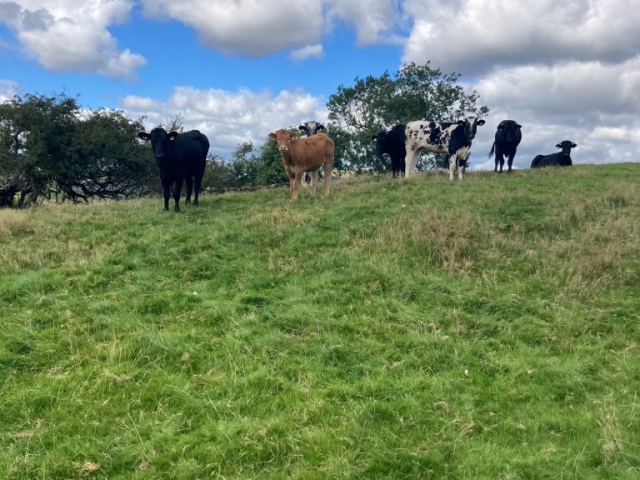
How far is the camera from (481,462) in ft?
14.0

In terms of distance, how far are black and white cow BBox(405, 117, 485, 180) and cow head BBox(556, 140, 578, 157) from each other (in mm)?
9261

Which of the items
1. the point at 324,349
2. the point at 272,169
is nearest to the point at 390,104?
the point at 272,169

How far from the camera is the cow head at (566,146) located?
28.0 meters

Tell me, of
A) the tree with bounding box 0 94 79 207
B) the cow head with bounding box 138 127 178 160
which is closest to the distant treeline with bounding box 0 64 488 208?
the tree with bounding box 0 94 79 207

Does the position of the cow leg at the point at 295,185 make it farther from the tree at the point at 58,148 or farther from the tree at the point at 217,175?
the tree at the point at 217,175

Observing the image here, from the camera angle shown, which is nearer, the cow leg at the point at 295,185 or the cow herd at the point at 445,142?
the cow leg at the point at 295,185

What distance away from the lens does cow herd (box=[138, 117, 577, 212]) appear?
46.2 feet

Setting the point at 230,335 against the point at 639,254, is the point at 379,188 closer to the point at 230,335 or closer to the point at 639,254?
the point at 639,254

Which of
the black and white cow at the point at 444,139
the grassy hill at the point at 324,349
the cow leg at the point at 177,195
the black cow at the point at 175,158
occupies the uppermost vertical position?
the black and white cow at the point at 444,139

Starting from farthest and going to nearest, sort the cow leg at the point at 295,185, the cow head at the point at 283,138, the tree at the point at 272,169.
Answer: the tree at the point at 272,169, the cow leg at the point at 295,185, the cow head at the point at 283,138

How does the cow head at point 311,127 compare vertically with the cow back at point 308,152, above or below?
above

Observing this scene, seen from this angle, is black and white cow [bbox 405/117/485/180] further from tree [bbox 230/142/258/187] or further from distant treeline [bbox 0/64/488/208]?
tree [bbox 230/142/258/187]

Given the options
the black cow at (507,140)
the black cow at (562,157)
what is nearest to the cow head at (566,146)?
the black cow at (562,157)

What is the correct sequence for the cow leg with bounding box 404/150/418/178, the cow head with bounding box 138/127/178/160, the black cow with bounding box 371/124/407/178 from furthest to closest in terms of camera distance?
the black cow with bounding box 371/124/407/178 → the cow leg with bounding box 404/150/418/178 → the cow head with bounding box 138/127/178/160
